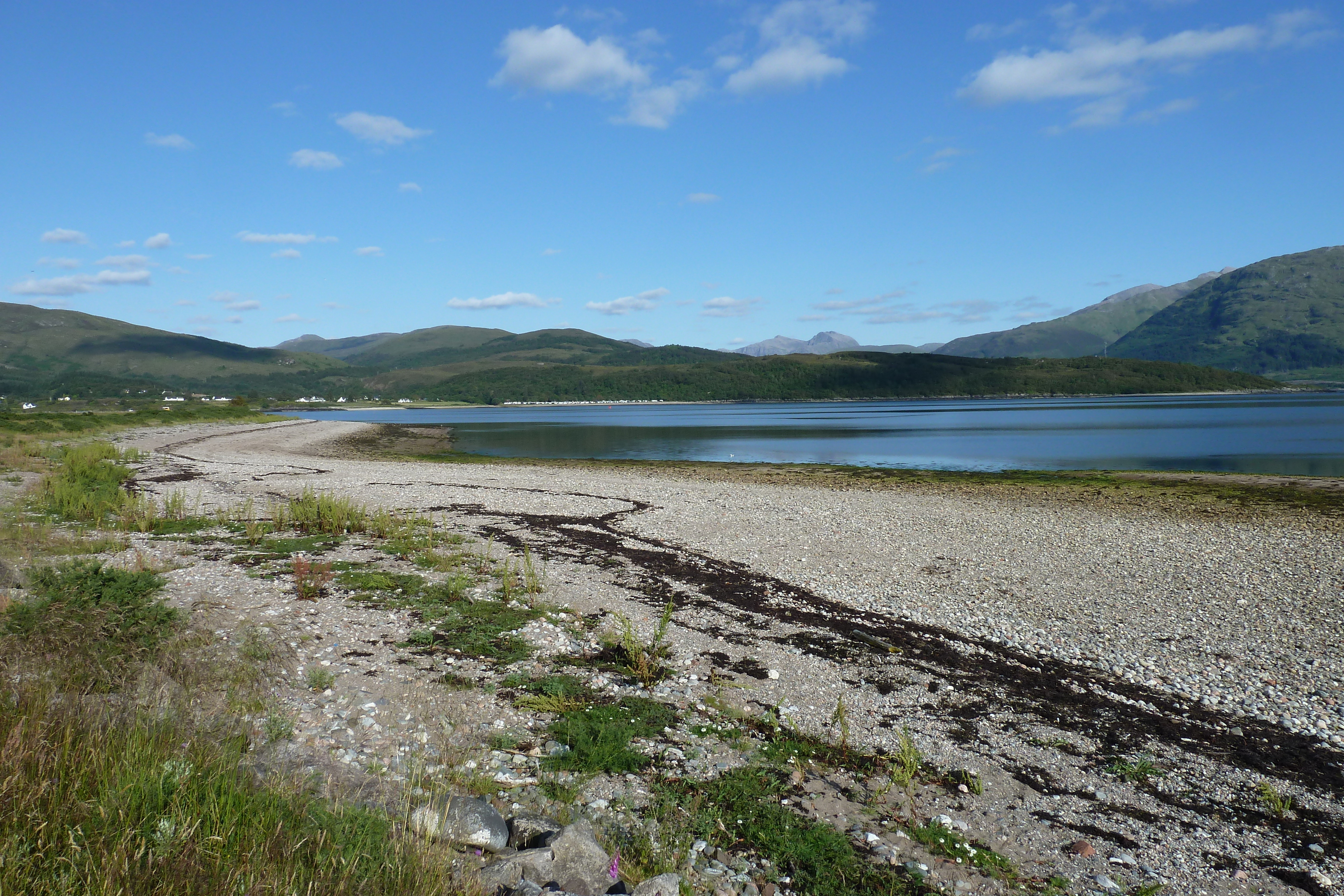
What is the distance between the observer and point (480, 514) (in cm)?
2153

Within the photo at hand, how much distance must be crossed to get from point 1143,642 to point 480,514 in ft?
55.1

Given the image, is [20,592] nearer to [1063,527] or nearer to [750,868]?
[750,868]

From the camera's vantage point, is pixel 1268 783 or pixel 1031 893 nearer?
pixel 1031 893

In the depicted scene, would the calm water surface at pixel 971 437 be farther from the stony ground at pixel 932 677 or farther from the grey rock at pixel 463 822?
the grey rock at pixel 463 822

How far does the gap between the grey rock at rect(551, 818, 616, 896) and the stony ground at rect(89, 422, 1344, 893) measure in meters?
0.75

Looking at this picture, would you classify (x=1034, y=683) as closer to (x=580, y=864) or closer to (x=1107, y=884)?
(x=1107, y=884)

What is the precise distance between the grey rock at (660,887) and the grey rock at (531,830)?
82cm

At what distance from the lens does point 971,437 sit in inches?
2537

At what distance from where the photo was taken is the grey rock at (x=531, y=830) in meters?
4.98

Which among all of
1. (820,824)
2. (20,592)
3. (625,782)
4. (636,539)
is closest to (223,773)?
(625,782)

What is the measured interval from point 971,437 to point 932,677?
198 feet


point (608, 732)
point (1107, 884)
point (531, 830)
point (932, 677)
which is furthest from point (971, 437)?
point (531, 830)

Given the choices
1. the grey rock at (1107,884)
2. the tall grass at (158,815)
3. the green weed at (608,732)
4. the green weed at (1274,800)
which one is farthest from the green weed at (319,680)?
the green weed at (1274,800)

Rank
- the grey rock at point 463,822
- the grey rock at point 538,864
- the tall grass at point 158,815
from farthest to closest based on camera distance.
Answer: the grey rock at point 463,822 < the grey rock at point 538,864 < the tall grass at point 158,815
